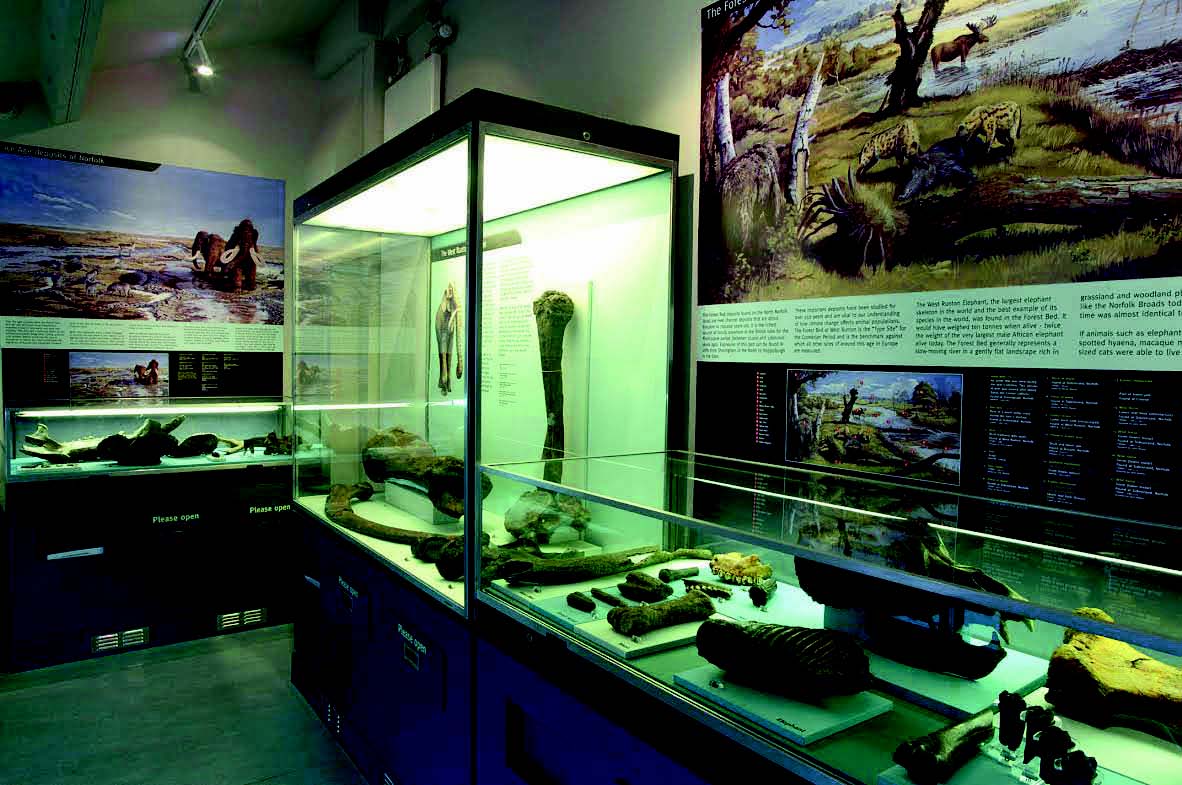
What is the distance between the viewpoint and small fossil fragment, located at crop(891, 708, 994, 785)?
1.07 m

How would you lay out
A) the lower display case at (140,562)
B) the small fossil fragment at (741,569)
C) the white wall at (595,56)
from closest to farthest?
the small fossil fragment at (741,569) < the white wall at (595,56) < the lower display case at (140,562)

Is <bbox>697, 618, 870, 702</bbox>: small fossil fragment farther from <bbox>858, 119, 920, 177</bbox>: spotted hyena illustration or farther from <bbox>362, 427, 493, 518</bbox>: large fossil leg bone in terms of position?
<bbox>858, 119, 920, 177</bbox>: spotted hyena illustration

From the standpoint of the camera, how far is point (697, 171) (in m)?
2.64

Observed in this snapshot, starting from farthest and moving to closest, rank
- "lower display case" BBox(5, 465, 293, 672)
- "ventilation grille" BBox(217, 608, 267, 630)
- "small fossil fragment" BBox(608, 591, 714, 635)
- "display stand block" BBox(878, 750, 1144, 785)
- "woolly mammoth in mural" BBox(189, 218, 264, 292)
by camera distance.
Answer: "woolly mammoth in mural" BBox(189, 218, 264, 292), "ventilation grille" BBox(217, 608, 267, 630), "lower display case" BBox(5, 465, 293, 672), "small fossil fragment" BBox(608, 591, 714, 635), "display stand block" BBox(878, 750, 1144, 785)

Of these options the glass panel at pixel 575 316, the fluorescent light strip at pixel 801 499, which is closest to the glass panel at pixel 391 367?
the glass panel at pixel 575 316

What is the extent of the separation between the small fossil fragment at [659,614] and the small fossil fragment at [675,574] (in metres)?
0.23

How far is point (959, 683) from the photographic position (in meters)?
1.39

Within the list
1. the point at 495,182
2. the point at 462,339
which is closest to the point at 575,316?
the point at 462,339

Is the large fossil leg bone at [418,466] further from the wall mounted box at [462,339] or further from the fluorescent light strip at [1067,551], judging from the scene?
the fluorescent light strip at [1067,551]

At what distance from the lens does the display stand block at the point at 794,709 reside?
4.16 ft

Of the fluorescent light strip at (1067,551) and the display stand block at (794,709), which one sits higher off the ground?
the fluorescent light strip at (1067,551)

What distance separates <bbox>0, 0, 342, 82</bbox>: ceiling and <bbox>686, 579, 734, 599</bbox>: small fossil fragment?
13.9ft

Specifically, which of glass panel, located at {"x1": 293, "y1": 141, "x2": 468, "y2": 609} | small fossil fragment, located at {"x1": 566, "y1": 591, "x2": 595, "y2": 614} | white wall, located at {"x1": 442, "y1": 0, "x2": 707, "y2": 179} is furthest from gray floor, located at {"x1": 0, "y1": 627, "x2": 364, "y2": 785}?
white wall, located at {"x1": 442, "y1": 0, "x2": 707, "y2": 179}

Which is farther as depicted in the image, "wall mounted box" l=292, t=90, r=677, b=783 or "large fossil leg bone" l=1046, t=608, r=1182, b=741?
"wall mounted box" l=292, t=90, r=677, b=783
